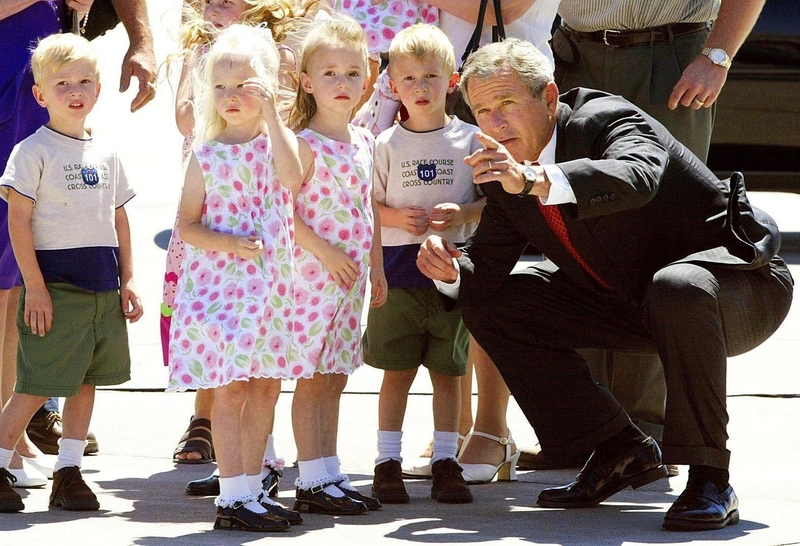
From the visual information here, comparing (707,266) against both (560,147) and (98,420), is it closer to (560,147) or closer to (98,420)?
(560,147)

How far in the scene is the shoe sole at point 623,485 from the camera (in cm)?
400

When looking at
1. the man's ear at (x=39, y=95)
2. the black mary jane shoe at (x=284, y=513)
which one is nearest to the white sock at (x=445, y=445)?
the black mary jane shoe at (x=284, y=513)

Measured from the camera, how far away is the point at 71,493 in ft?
12.7

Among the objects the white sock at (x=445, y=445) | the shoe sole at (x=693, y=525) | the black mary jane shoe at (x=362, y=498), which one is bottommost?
the shoe sole at (x=693, y=525)

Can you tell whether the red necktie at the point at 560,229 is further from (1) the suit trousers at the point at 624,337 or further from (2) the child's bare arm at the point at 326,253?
(2) the child's bare arm at the point at 326,253

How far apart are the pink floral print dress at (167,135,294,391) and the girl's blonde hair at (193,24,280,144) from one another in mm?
85

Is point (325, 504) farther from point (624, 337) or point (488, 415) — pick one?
point (624, 337)

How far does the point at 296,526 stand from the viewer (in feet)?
12.2

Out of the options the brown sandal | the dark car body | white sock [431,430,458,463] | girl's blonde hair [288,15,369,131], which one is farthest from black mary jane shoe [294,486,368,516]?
the dark car body

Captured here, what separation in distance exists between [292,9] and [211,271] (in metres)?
1.10

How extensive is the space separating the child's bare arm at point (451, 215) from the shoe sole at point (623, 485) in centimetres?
86

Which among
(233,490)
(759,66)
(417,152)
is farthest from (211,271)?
(759,66)

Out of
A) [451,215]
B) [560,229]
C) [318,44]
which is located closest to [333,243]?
[451,215]

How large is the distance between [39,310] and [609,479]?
167 cm
